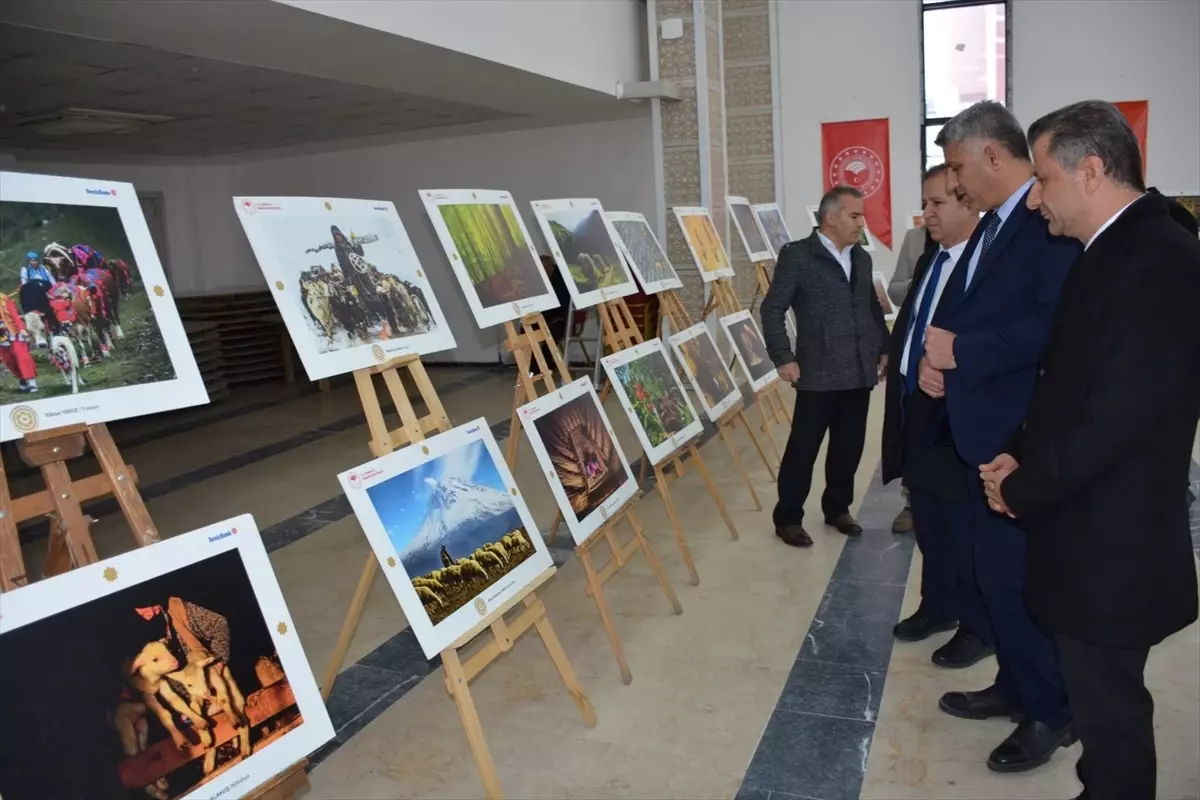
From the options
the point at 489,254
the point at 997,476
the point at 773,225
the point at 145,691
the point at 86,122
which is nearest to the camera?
the point at 145,691

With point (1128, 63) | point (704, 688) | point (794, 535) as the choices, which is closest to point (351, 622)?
point (704, 688)

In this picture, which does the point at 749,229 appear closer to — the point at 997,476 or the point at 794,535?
the point at 794,535

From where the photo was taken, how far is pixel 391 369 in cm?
255

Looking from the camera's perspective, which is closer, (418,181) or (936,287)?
(936,287)

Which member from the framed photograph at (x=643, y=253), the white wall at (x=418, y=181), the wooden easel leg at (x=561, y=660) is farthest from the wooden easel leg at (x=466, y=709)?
the white wall at (x=418, y=181)

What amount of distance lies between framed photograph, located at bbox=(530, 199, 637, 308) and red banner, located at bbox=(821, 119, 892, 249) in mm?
6032

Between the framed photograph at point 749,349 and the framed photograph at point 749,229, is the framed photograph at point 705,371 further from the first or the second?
the framed photograph at point 749,229

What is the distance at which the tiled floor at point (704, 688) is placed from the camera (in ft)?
8.04

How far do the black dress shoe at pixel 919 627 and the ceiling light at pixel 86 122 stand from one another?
6060 mm

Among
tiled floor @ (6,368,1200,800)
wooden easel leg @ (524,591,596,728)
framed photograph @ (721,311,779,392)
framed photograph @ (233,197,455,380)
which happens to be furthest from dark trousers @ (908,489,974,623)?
framed photograph @ (721,311,779,392)

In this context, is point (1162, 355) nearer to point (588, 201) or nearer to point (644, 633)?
point (644, 633)

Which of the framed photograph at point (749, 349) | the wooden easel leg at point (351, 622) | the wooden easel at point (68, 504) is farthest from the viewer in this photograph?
the framed photograph at point (749, 349)

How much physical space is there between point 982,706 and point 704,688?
796mm

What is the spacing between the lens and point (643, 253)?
5.00 metres
